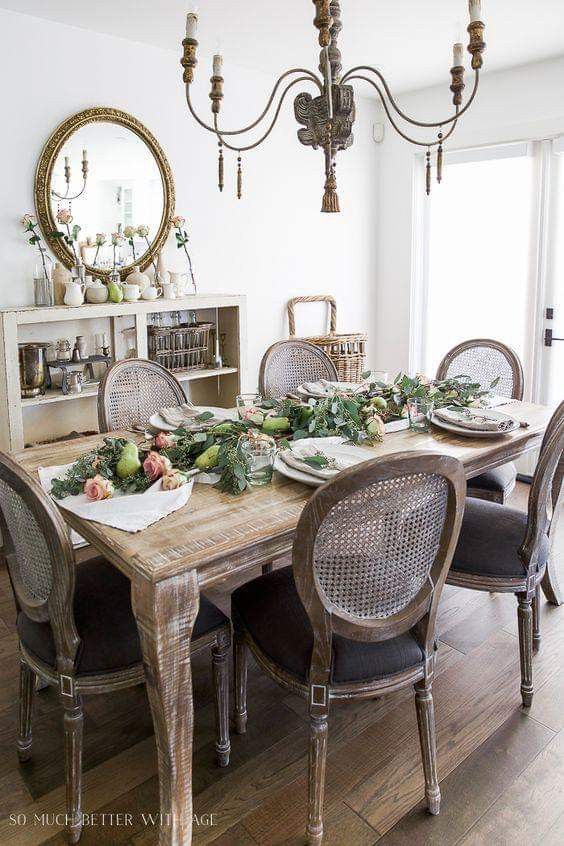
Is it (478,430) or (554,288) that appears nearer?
(478,430)

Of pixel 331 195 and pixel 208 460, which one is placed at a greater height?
pixel 331 195

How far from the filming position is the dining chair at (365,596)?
1.39m

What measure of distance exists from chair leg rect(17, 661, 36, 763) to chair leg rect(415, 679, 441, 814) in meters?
1.03

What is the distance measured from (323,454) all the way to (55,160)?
7.38 ft

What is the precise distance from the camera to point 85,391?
321cm

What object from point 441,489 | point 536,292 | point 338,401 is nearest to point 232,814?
point 441,489

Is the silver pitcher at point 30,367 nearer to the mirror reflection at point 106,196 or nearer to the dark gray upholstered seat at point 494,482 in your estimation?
the mirror reflection at point 106,196

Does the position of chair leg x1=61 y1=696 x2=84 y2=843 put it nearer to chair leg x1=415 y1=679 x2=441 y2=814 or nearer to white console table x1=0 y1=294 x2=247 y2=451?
chair leg x1=415 y1=679 x2=441 y2=814

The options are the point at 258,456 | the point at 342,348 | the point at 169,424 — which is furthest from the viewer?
the point at 342,348

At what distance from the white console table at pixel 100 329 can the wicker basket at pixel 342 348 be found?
66cm

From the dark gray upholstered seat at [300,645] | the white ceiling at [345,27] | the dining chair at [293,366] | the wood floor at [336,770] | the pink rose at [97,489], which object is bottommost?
the wood floor at [336,770]

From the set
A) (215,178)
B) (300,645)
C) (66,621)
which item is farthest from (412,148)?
(66,621)

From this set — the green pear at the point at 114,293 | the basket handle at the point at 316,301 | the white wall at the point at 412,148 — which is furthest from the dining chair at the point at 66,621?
the white wall at the point at 412,148

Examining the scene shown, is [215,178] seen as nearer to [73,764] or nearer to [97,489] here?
[97,489]
